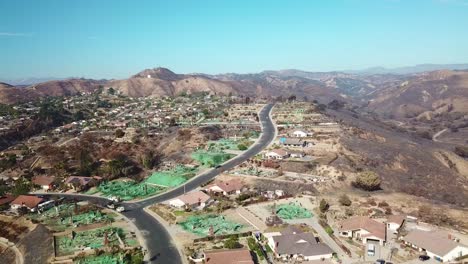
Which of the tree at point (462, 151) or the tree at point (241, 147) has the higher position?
the tree at point (241, 147)

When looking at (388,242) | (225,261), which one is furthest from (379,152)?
A: (225,261)

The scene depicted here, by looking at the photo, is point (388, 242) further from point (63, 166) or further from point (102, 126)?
point (102, 126)

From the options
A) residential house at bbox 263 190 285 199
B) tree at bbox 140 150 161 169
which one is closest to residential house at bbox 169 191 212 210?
residential house at bbox 263 190 285 199

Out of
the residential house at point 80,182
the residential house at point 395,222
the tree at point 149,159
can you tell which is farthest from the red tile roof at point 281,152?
the residential house at point 80,182

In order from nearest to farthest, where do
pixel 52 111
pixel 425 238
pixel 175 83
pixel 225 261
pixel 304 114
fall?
pixel 225 261 → pixel 425 238 → pixel 304 114 → pixel 52 111 → pixel 175 83

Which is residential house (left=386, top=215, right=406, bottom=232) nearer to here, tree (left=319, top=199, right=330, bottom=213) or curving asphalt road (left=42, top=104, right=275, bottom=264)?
tree (left=319, top=199, right=330, bottom=213)

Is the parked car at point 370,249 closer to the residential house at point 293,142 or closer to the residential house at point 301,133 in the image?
the residential house at point 293,142
